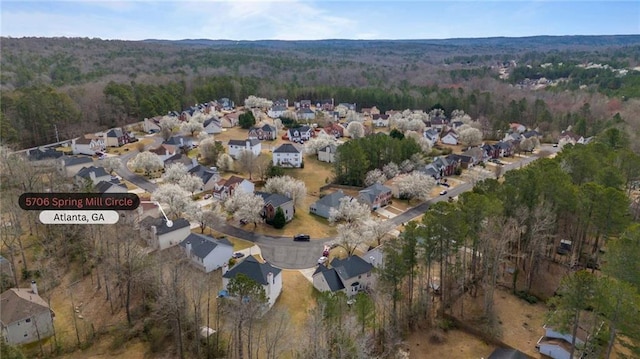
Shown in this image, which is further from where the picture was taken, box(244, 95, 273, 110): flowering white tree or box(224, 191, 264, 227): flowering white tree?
box(244, 95, 273, 110): flowering white tree

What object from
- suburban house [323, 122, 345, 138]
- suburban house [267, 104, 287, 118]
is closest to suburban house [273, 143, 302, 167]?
suburban house [323, 122, 345, 138]

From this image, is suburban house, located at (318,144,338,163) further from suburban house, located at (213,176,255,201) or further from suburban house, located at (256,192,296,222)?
suburban house, located at (256,192,296,222)

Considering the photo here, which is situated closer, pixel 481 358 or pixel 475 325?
pixel 481 358

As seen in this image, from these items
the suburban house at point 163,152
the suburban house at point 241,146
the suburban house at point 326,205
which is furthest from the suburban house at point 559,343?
the suburban house at point 163,152

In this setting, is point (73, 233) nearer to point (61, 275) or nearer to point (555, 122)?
point (61, 275)

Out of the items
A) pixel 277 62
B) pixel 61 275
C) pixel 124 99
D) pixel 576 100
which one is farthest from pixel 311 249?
pixel 277 62

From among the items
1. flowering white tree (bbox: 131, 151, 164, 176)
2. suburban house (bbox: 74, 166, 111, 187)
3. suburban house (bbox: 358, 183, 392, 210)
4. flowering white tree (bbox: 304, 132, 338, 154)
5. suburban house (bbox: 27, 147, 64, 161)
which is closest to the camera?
suburban house (bbox: 358, 183, 392, 210)

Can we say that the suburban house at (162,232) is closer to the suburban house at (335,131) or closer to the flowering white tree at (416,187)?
the flowering white tree at (416,187)
